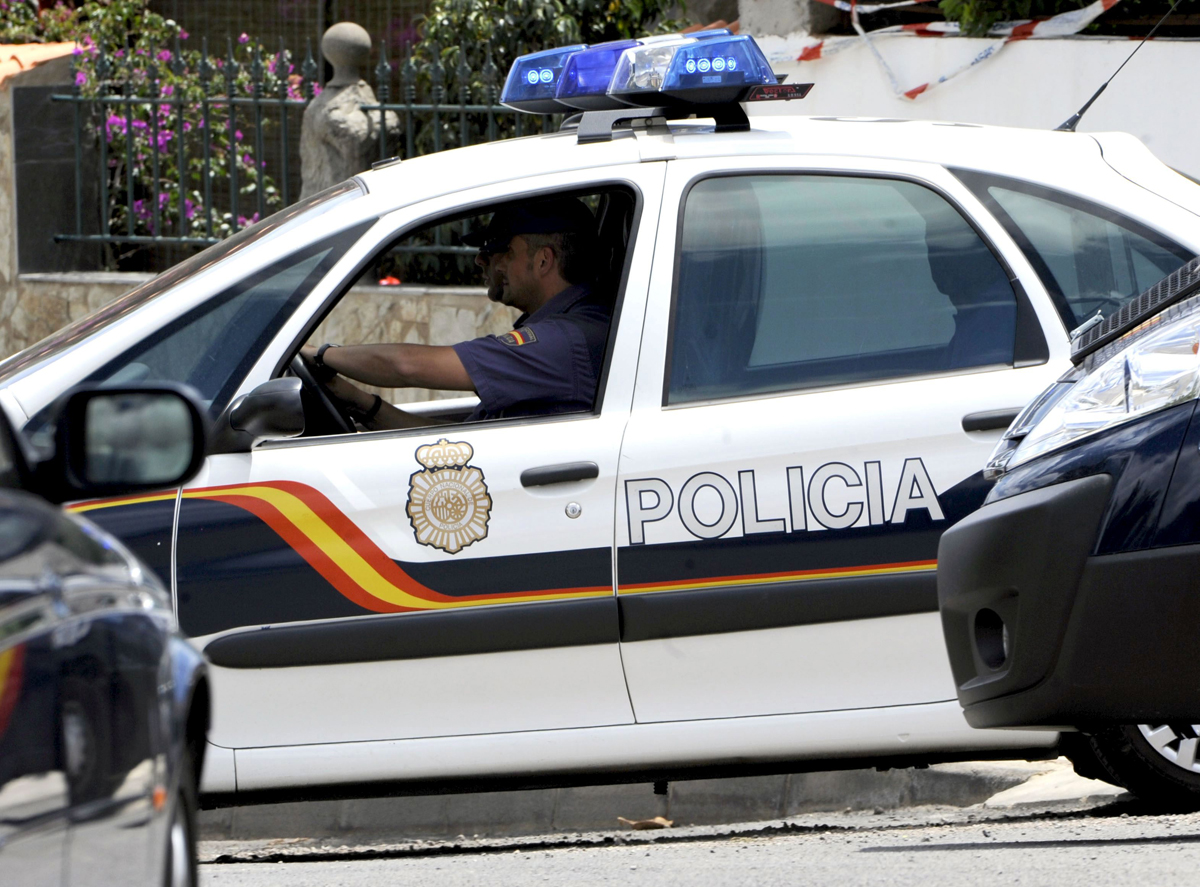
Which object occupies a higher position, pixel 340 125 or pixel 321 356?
pixel 340 125

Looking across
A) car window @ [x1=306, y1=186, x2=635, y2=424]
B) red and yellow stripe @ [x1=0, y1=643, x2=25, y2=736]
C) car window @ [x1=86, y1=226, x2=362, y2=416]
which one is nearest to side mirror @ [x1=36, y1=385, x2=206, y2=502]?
red and yellow stripe @ [x1=0, y1=643, x2=25, y2=736]

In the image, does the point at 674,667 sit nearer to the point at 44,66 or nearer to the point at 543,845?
the point at 543,845

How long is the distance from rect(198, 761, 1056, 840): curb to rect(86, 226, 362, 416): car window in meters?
1.61

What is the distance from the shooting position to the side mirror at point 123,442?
1.91 meters

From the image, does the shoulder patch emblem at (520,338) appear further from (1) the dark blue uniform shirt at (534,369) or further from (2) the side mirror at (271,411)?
(2) the side mirror at (271,411)

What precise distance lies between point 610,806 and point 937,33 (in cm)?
435

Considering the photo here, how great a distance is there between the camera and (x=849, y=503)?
357cm

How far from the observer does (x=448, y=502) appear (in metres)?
3.58

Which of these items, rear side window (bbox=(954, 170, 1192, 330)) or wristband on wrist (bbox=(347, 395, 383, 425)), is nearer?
rear side window (bbox=(954, 170, 1192, 330))

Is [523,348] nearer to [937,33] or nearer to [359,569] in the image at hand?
[359,569]

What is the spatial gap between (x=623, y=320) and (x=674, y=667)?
0.78m

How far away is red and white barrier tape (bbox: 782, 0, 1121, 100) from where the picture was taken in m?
7.32

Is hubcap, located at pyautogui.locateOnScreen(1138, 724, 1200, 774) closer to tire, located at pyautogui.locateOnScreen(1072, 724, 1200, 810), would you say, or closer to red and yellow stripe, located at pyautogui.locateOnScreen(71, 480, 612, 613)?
tire, located at pyautogui.locateOnScreen(1072, 724, 1200, 810)

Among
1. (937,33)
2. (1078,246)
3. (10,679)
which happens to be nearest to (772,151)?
(1078,246)
